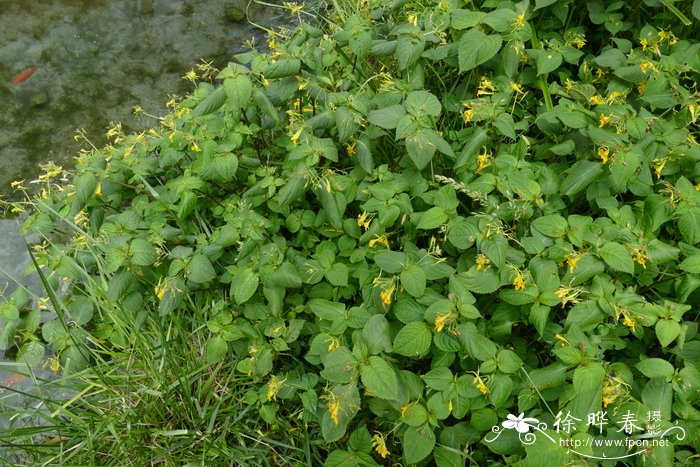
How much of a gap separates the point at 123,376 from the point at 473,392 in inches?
54.1

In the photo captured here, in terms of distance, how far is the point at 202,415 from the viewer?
2.09 meters

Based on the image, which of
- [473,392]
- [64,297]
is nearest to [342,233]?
[473,392]

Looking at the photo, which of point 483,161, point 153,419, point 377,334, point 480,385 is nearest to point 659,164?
point 483,161

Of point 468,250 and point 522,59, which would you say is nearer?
point 468,250

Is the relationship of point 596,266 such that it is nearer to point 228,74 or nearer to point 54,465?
point 228,74

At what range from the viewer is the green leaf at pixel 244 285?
191 centimetres

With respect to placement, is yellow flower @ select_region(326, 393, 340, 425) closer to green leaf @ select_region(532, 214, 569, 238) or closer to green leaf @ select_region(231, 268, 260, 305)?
green leaf @ select_region(231, 268, 260, 305)

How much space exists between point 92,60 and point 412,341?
3302mm

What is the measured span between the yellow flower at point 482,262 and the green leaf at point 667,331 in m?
0.51

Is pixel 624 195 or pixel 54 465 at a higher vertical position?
pixel 624 195

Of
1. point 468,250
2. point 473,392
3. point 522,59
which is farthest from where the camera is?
point 522,59

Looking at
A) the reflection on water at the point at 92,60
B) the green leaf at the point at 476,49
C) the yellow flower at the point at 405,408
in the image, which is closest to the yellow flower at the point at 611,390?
the yellow flower at the point at 405,408

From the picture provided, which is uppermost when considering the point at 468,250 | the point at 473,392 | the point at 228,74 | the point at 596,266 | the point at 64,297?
the point at 228,74

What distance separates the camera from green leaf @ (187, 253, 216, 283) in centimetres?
197
